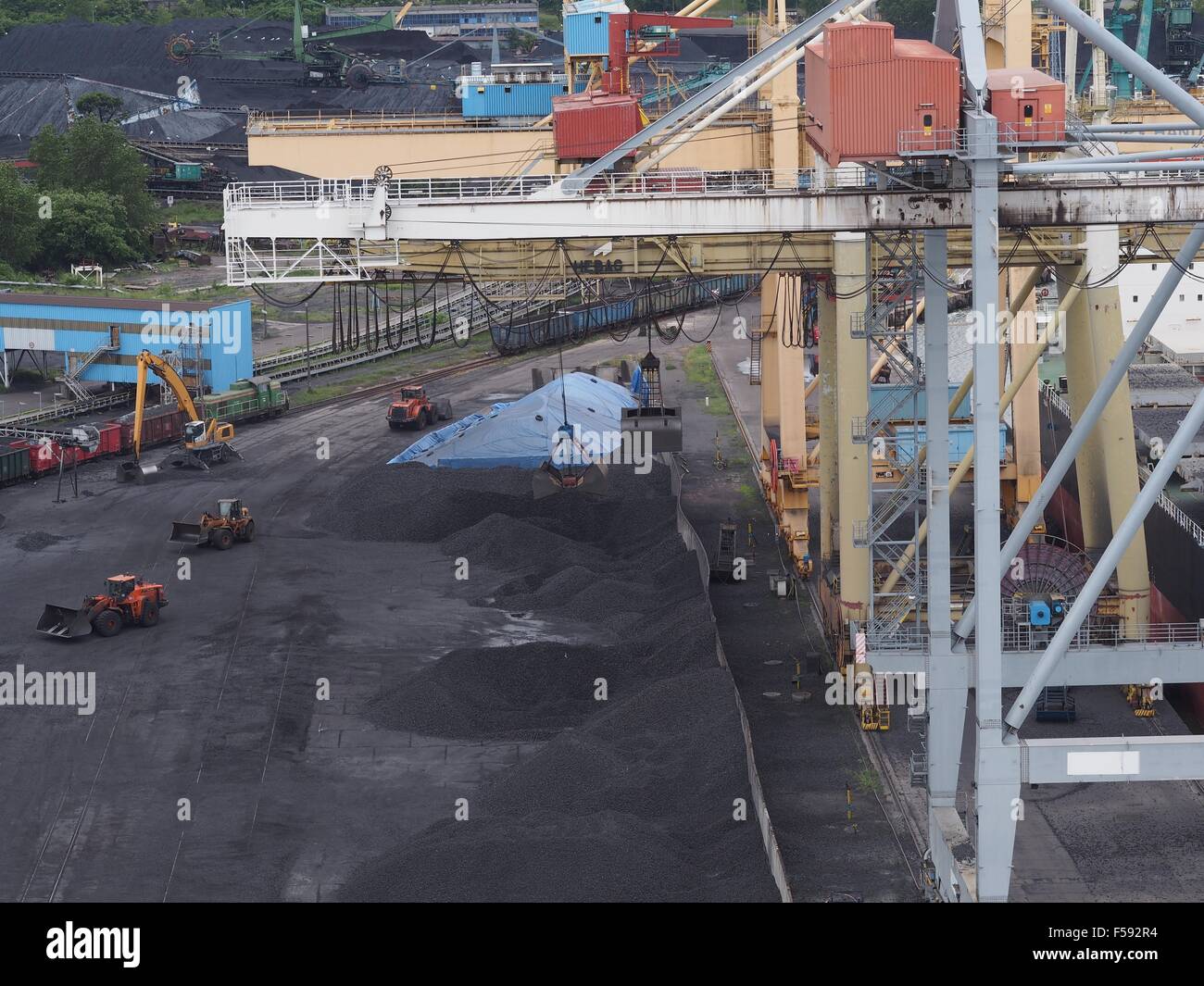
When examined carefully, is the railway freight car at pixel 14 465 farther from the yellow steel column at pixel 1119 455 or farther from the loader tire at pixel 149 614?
the yellow steel column at pixel 1119 455

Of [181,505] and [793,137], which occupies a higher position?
[793,137]

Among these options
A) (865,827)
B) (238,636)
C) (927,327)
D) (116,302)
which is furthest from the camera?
(116,302)

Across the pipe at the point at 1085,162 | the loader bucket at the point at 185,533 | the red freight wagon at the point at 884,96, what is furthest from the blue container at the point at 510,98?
the pipe at the point at 1085,162

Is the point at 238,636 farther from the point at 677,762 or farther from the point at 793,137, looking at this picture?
the point at 793,137

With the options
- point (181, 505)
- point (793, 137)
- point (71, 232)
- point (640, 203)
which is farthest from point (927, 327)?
point (71, 232)

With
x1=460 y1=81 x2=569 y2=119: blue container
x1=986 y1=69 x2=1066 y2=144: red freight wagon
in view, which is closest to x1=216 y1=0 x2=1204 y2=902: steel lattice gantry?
x1=986 y1=69 x2=1066 y2=144: red freight wagon

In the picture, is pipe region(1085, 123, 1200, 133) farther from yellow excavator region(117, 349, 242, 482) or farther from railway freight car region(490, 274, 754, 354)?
railway freight car region(490, 274, 754, 354)

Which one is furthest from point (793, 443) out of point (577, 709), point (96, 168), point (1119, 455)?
point (96, 168)

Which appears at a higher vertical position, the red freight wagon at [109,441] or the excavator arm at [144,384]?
the excavator arm at [144,384]
